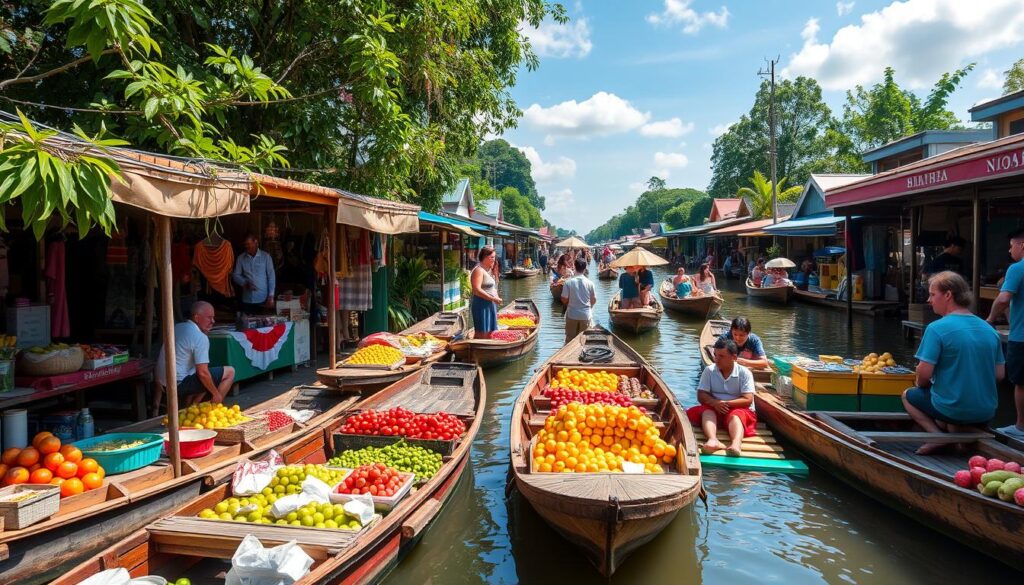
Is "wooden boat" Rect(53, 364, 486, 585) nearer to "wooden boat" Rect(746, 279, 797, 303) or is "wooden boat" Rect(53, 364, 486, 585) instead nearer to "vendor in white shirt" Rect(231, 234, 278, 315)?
"vendor in white shirt" Rect(231, 234, 278, 315)

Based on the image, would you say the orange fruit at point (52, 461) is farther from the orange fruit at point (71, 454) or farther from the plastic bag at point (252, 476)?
the plastic bag at point (252, 476)

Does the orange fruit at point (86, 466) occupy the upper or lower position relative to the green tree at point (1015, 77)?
lower

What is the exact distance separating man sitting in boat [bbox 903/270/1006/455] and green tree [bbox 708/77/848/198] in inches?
1730

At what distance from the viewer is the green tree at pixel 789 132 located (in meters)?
47.5

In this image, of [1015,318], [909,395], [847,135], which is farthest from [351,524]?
[847,135]

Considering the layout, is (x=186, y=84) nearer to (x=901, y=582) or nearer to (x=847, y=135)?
(x=901, y=582)

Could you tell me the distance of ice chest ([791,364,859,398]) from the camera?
6484 millimetres

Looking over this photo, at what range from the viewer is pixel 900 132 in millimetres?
37312

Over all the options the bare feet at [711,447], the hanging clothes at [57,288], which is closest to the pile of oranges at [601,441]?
the bare feet at [711,447]

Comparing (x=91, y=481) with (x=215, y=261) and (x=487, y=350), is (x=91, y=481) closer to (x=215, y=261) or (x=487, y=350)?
(x=215, y=261)

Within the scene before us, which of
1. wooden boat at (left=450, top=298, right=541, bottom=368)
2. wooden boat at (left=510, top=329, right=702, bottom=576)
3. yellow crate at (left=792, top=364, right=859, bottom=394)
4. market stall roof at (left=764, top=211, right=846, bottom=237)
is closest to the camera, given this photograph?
wooden boat at (left=510, top=329, right=702, bottom=576)

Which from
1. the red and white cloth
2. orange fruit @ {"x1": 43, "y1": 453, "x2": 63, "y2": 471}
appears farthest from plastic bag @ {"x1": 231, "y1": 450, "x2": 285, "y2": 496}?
the red and white cloth

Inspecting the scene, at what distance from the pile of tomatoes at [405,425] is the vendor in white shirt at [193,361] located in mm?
1477

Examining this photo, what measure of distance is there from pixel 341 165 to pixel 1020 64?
3652 cm
